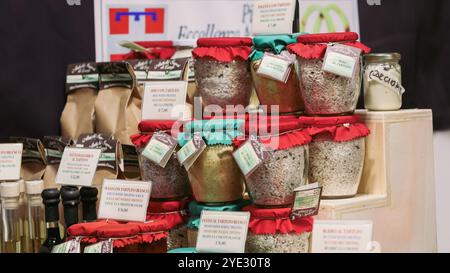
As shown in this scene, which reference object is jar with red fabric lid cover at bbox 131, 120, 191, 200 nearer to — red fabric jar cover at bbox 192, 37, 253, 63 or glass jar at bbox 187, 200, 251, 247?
glass jar at bbox 187, 200, 251, 247

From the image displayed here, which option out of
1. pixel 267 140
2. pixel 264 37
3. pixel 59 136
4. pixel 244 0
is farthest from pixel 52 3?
pixel 267 140

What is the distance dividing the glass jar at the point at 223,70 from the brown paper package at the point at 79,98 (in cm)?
63

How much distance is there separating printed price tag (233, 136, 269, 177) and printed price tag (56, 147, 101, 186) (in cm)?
57

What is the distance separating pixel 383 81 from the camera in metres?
2.36

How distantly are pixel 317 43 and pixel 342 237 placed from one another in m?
0.63

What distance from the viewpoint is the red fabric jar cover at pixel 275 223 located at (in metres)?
1.96

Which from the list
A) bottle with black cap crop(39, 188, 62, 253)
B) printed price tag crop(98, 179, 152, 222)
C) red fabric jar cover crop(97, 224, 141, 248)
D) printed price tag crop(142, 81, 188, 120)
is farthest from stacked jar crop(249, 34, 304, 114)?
bottle with black cap crop(39, 188, 62, 253)

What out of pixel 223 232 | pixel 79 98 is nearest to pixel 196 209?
pixel 223 232

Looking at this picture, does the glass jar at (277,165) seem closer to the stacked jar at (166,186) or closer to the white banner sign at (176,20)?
the stacked jar at (166,186)

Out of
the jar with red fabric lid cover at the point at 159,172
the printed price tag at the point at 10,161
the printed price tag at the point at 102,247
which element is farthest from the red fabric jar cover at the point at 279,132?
the printed price tag at the point at 10,161

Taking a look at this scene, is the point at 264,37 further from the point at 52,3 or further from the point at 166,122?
the point at 52,3

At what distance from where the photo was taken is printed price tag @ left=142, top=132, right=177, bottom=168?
2148 mm

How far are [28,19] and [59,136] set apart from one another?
46 centimetres

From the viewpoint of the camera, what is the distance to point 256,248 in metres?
1.98
